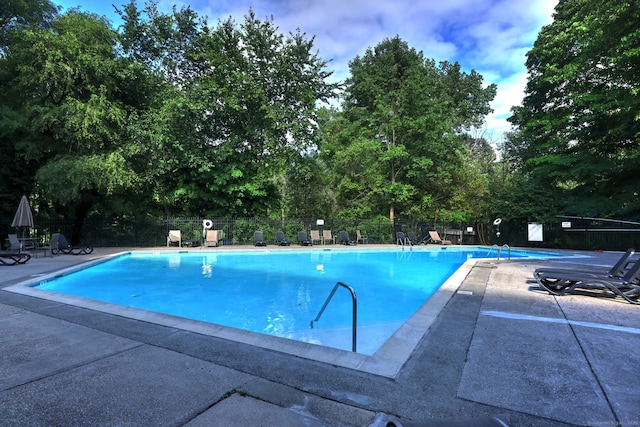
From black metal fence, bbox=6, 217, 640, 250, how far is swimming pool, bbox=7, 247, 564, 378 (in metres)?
3.37

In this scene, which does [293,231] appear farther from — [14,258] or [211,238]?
[14,258]

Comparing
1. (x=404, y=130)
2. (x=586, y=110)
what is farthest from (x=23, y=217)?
(x=586, y=110)

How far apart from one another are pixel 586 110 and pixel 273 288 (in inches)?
900

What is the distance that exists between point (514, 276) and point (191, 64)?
2123 centimetres

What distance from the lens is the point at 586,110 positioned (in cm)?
2041

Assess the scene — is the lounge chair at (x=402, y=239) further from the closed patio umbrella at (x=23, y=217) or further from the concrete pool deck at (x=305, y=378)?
the closed patio umbrella at (x=23, y=217)

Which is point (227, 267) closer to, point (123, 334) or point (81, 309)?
point (81, 309)

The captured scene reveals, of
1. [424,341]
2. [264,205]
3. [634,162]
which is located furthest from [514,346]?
[634,162]

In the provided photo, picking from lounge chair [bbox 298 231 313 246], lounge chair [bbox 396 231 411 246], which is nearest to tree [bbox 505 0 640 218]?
lounge chair [bbox 396 231 411 246]

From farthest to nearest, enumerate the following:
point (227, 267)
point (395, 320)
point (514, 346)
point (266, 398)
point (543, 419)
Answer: point (227, 267) < point (395, 320) < point (514, 346) < point (266, 398) < point (543, 419)

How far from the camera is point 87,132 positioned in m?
14.3

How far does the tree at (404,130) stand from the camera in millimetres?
23453

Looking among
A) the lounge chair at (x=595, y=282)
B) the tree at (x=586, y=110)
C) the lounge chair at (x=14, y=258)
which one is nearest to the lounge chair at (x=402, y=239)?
the tree at (x=586, y=110)

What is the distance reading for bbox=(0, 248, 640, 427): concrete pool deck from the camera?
2271 millimetres
